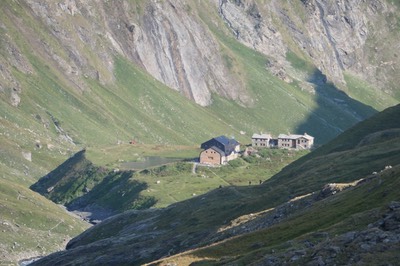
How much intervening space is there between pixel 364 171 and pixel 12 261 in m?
72.8

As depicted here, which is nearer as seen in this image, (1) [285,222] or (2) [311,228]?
(2) [311,228]

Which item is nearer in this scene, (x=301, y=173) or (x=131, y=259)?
(x=131, y=259)

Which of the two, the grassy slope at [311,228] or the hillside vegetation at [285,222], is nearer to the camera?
the hillside vegetation at [285,222]

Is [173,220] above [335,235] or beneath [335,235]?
above

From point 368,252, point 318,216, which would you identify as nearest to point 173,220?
point 318,216

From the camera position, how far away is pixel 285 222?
108938 millimetres

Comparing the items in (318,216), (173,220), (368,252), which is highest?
(173,220)

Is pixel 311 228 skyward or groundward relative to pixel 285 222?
groundward

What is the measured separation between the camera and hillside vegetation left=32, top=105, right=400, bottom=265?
77.6 metres

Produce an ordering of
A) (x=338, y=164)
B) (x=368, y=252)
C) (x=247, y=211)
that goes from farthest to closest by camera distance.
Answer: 1. (x=338, y=164)
2. (x=247, y=211)
3. (x=368, y=252)

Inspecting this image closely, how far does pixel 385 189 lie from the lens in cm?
9750

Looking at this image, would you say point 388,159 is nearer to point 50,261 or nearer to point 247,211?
point 247,211

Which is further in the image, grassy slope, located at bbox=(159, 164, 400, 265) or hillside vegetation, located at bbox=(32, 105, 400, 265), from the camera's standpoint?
grassy slope, located at bbox=(159, 164, 400, 265)

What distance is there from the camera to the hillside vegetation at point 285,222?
77562 mm
